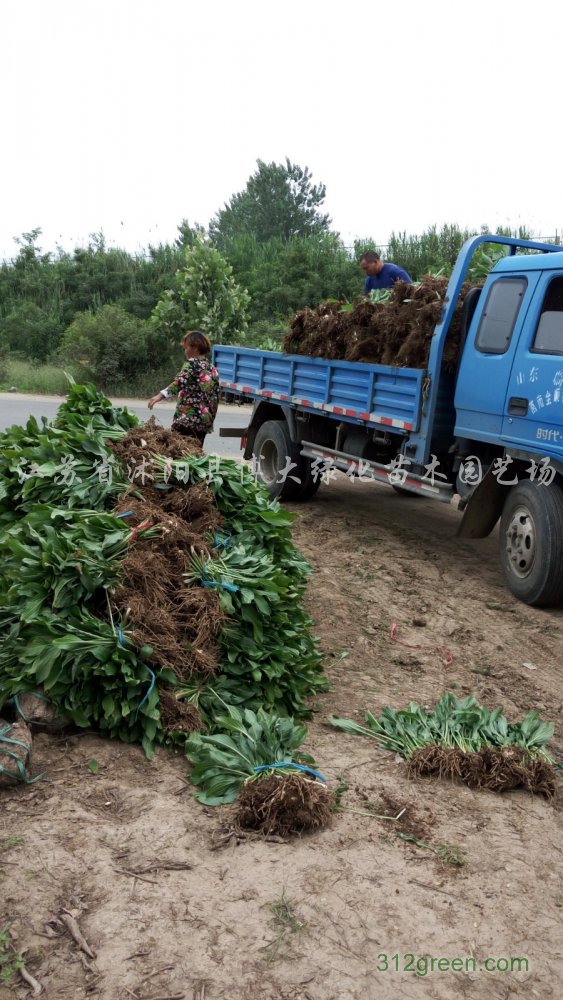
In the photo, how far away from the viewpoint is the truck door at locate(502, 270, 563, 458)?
6258 mm

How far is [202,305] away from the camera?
22.5m

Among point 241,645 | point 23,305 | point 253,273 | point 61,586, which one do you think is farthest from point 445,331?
point 23,305

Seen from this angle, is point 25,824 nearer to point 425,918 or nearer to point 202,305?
point 425,918

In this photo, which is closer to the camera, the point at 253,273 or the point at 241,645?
the point at 241,645

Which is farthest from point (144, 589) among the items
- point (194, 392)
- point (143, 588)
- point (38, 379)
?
point (38, 379)

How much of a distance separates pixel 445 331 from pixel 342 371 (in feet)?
4.87

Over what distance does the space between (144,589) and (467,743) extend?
1785mm

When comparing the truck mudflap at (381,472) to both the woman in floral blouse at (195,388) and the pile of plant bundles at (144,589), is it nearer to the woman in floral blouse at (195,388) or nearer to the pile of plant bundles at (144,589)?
the woman in floral blouse at (195,388)

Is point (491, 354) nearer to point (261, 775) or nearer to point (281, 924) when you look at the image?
point (261, 775)

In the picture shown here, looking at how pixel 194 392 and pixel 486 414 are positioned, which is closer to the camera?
pixel 486 414

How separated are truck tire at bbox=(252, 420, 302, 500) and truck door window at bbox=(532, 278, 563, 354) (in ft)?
12.1

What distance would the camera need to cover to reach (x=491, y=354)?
6914mm

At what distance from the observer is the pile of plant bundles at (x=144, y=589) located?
4.04m

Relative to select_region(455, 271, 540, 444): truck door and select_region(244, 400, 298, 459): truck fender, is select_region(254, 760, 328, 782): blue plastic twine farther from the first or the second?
select_region(244, 400, 298, 459): truck fender
